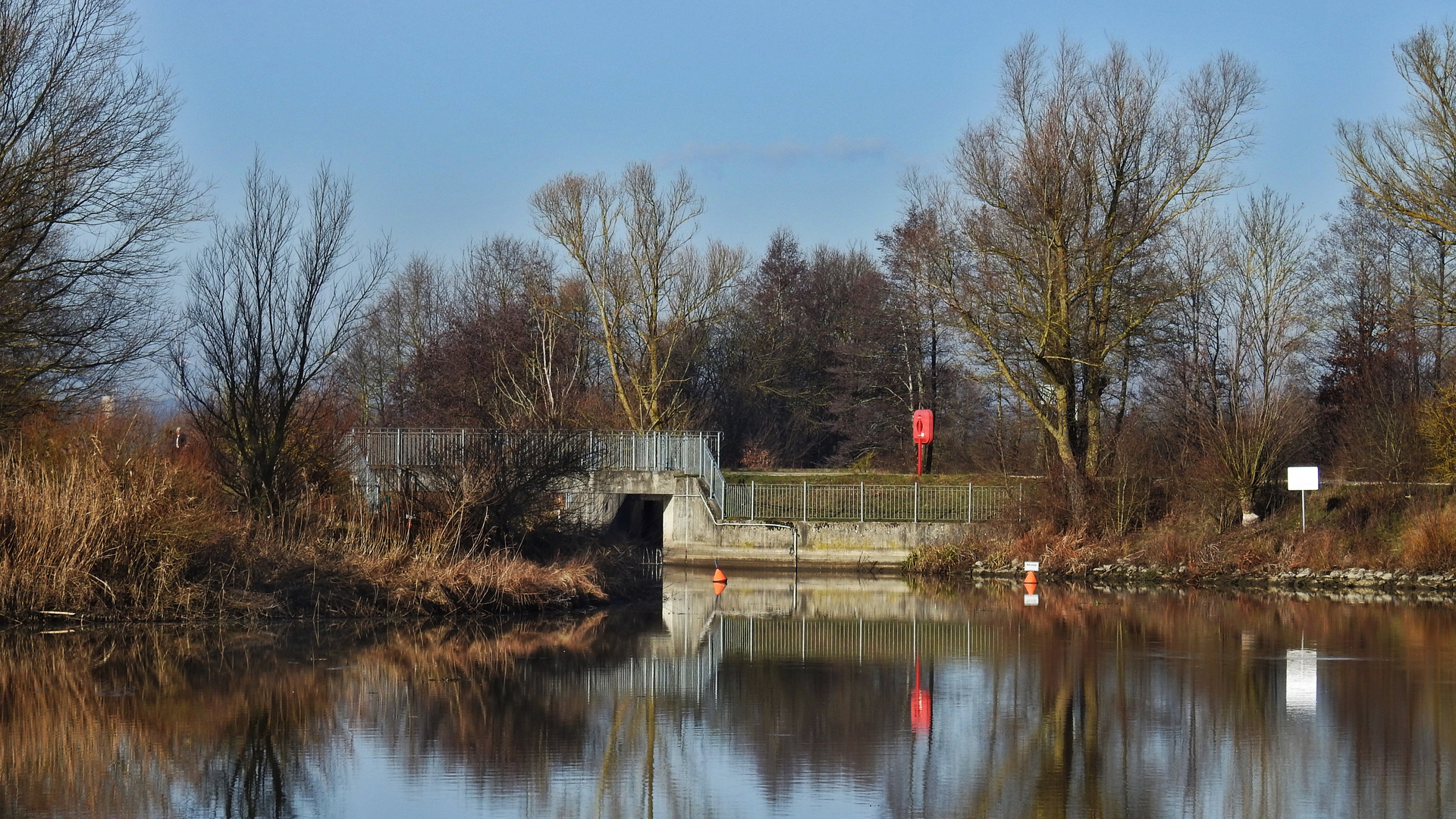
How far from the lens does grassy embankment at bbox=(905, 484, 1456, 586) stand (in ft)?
106

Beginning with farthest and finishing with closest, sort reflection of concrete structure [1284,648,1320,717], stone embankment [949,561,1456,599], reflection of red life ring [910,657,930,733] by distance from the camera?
stone embankment [949,561,1456,599] → reflection of concrete structure [1284,648,1320,717] → reflection of red life ring [910,657,930,733]

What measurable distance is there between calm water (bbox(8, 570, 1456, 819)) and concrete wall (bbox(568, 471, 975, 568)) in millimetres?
17150

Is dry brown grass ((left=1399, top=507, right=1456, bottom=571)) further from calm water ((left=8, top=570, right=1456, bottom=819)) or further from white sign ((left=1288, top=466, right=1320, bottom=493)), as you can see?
calm water ((left=8, top=570, right=1456, bottom=819))

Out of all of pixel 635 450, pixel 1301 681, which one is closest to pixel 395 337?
pixel 635 450

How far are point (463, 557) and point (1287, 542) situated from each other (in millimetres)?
22380

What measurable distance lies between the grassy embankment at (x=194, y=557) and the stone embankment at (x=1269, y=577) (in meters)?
15.7

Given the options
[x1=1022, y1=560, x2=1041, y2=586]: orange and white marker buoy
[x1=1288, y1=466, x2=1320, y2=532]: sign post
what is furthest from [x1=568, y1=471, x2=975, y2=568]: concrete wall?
[x1=1288, y1=466, x2=1320, y2=532]: sign post

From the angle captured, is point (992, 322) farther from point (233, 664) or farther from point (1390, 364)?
point (233, 664)

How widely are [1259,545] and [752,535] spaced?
14.1 m

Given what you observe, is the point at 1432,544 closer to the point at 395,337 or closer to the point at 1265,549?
the point at 1265,549

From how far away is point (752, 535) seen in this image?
40344 mm

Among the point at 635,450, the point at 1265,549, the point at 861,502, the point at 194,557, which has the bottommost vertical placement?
the point at 1265,549

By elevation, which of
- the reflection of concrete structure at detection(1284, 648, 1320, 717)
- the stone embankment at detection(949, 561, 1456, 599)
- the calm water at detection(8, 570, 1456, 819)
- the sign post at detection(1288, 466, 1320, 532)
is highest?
the sign post at detection(1288, 466, 1320, 532)

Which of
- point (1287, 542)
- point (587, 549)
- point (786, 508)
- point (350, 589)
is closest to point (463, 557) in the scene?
point (350, 589)
